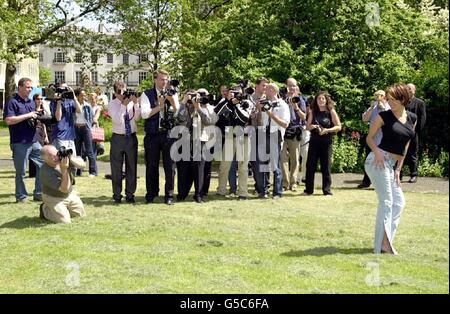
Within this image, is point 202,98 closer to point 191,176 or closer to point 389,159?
point 191,176

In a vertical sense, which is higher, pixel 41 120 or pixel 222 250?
pixel 41 120

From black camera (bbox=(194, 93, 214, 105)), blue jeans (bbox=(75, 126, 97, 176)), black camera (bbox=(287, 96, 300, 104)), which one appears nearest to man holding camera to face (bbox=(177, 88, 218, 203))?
black camera (bbox=(194, 93, 214, 105))

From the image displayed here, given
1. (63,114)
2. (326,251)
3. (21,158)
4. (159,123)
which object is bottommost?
(326,251)

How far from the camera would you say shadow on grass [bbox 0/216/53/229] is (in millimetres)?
8812

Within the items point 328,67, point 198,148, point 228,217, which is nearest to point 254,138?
point 198,148

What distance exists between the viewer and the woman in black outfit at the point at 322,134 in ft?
38.7

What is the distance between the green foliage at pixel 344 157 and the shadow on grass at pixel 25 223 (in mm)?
8098

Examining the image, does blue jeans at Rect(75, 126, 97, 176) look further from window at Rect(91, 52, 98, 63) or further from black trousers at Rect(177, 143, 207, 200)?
window at Rect(91, 52, 98, 63)

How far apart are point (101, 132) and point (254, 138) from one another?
5306 millimetres

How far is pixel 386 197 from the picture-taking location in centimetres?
711

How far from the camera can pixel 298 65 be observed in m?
15.5

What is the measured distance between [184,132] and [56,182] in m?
2.64

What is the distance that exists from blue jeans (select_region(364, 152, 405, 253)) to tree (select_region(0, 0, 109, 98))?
67.5 ft

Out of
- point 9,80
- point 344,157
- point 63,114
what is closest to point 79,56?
point 9,80
